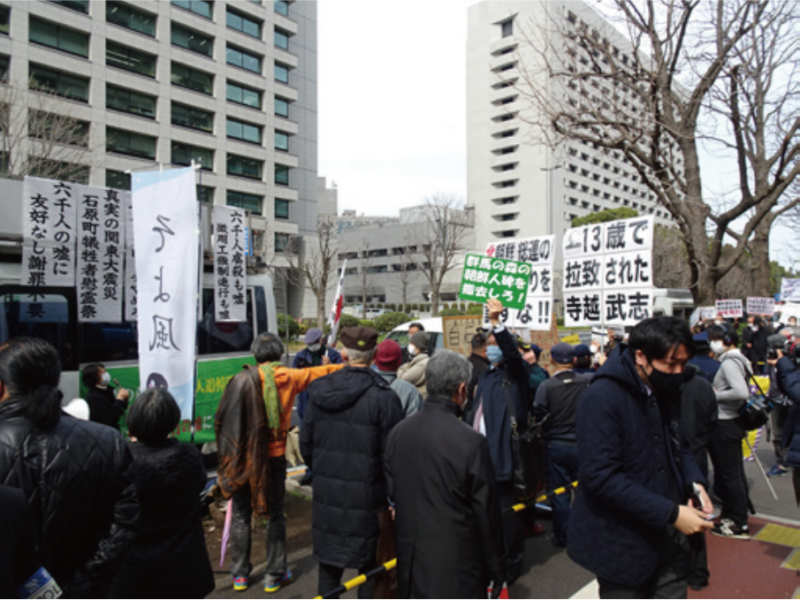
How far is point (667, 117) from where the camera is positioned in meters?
8.30

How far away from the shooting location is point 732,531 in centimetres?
534

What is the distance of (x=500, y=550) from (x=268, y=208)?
43.1 meters

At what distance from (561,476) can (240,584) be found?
283cm

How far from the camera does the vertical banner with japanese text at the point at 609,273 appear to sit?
6.89 metres

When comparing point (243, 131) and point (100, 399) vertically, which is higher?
point (243, 131)

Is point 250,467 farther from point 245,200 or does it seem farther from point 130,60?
point 245,200

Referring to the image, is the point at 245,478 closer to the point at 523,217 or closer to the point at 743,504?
the point at 743,504

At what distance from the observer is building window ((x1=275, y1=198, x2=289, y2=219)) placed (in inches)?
1764

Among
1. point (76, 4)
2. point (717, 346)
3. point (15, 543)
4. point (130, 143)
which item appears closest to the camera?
point (15, 543)

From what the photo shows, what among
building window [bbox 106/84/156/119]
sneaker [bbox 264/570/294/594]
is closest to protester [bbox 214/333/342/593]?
sneaker [bbox 264/570/294/594]

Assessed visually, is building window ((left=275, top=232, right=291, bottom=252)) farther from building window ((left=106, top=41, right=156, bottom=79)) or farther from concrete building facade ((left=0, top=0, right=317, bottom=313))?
building window ((left=106, top=41, right=156, bottom=79))

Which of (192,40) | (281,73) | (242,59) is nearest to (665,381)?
(192,40)

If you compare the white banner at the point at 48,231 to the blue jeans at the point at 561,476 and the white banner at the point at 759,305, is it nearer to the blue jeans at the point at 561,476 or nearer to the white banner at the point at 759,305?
the blue jeans at the point at 561,476

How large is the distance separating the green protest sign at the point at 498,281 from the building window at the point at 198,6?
3992 centimetres
